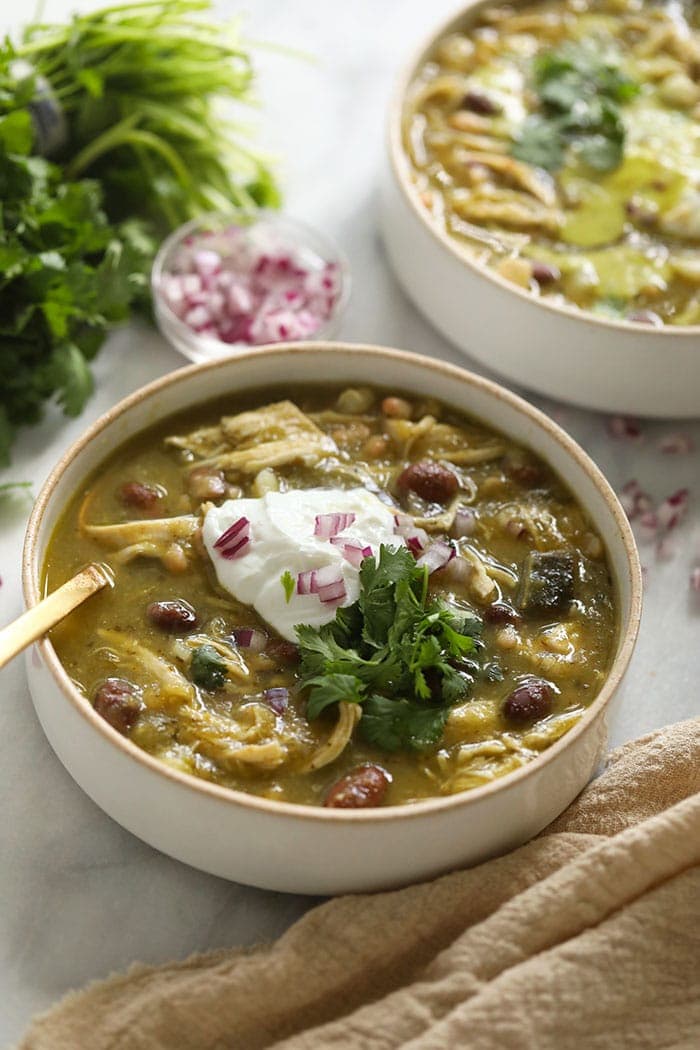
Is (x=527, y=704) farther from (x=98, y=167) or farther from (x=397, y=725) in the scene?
(x=98, y=167)

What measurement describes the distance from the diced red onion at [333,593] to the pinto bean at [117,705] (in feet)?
1.62

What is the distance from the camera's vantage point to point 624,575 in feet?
11.2

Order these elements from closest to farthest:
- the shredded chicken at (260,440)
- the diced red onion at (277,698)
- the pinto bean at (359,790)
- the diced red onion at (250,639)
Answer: the pinto bean at (359,790) → the diced red onion at (277,698) → the diced red onion at (250,639) → the shredded chicken at (260,440)

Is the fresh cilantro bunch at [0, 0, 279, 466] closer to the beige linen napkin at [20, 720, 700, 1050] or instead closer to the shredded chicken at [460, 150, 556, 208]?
the shredded chicken at [460, 150, 556, 208]

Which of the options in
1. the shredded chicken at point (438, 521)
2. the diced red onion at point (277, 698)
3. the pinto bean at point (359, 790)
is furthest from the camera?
the shredded chicken at point (438, 521)

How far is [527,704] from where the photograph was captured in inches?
124

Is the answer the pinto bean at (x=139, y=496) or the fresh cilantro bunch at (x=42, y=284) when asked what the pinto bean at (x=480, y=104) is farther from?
the pinto bean at (x=139, y=496)

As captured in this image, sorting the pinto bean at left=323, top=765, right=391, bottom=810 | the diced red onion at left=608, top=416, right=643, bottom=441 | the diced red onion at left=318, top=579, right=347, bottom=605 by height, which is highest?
the diced red onion at left=318, top=579, right=347, bottom=605

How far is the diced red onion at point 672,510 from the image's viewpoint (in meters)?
4.05

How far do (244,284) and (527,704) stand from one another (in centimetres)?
189

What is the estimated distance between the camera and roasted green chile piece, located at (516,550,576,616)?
11.2 ft

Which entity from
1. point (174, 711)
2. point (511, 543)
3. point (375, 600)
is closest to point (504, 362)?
point (511, 543)

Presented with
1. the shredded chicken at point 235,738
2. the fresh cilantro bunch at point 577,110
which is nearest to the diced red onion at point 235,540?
the shredded chicken at point 235,738

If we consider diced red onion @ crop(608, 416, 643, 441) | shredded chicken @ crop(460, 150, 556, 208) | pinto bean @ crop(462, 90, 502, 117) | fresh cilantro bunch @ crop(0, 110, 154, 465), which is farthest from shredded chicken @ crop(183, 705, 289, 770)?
pinto bean @ crop(462, 90, 502, 117)
